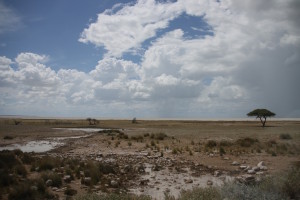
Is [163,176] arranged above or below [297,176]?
below

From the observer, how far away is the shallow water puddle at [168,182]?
12.7 metres

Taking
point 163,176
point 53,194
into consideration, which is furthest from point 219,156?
point 53,194

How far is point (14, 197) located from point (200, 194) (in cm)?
690

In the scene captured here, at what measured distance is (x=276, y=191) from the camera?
396 inches

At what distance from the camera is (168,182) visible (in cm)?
1462

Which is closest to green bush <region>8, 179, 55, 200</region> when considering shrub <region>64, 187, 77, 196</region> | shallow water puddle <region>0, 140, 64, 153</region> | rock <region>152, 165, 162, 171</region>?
shrub <region>64, 187, 77, 196</region>

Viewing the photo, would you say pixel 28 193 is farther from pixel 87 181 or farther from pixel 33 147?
pixel 33 147

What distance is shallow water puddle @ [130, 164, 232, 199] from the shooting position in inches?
500

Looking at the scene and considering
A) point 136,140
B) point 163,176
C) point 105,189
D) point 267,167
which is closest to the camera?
point 105,189

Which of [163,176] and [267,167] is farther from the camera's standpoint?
[267,167]

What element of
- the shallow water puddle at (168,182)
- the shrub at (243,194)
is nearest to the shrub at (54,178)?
the shallow water puddle at (168,182)

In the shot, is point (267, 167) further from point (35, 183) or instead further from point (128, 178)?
point (35, 183)

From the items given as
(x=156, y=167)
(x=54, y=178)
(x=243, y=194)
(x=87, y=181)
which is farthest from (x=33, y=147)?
(x=243, y=194)

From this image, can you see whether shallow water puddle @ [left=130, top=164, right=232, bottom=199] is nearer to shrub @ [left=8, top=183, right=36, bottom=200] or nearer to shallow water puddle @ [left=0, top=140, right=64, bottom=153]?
shrub @ [left=8, top=183, right=36, bottom=200]
